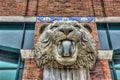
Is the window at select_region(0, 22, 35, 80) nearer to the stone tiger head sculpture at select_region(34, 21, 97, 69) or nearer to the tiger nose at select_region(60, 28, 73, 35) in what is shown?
the stone tiger head sculpture at select_region(34, 21, 97, 69)

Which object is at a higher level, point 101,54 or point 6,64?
point 101,54

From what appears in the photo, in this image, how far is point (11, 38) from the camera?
7.91 metres

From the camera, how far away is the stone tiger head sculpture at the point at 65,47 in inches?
238

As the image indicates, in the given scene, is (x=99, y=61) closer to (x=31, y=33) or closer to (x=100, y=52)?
(x=100, y=52)

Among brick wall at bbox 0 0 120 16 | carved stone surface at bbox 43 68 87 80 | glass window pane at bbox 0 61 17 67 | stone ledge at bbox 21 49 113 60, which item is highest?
brick wall at bbox 0 0 120 16

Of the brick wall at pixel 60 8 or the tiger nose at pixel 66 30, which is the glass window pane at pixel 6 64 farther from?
the brick wall at pixel 60 8

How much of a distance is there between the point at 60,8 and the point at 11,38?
1.90 metres

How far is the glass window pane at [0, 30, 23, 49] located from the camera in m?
7.65

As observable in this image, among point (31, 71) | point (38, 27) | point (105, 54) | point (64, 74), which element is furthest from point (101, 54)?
point (38, 27)

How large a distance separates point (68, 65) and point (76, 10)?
2.79 metres

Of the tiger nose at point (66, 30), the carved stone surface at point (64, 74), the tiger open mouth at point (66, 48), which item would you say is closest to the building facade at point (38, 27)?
the carved stone surface at point (64, 74)

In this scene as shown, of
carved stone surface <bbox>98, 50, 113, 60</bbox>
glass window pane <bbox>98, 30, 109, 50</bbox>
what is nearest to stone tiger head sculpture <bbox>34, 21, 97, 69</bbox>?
carved stone surface <bbox>98, 50, 113, 60</bbox>

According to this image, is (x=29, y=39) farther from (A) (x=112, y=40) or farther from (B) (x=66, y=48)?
(A) (x=112, y=40)

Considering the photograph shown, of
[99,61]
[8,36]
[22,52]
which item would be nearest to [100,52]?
[99,61]
